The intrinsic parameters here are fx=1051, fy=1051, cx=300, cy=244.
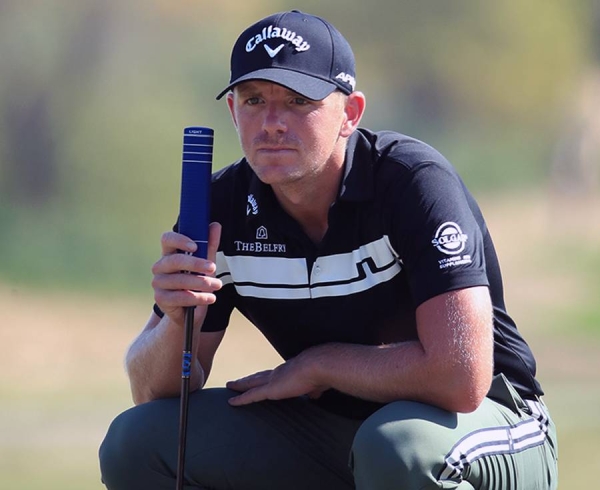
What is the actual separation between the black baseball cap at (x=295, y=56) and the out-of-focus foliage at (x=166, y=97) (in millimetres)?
3282

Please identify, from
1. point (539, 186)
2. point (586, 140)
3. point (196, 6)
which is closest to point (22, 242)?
point (196, 6)

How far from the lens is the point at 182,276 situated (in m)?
2.05

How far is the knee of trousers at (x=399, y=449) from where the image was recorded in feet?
6.15

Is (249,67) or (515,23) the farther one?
(515,23)

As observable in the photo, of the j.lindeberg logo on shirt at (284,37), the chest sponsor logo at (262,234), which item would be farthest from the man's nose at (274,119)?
the chest sponsor logo at (262,234)

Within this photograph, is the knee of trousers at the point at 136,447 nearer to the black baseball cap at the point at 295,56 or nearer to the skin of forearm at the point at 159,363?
the skin of forearm at the point at 159,363

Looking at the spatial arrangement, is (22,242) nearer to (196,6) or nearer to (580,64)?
(196,6)

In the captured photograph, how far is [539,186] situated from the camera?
6086mm

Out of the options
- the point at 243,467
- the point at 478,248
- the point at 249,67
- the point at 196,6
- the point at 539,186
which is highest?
the point at 196,6

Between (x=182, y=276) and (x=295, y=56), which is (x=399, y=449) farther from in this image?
(x=295, y=56)

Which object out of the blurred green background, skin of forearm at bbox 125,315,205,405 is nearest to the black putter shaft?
skin of forearm at bbox 125,315,205,405

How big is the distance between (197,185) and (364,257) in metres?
0.39

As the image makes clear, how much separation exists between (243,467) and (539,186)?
4190 millimetres

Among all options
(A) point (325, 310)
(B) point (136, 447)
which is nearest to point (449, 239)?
(A) point (325, 310)
